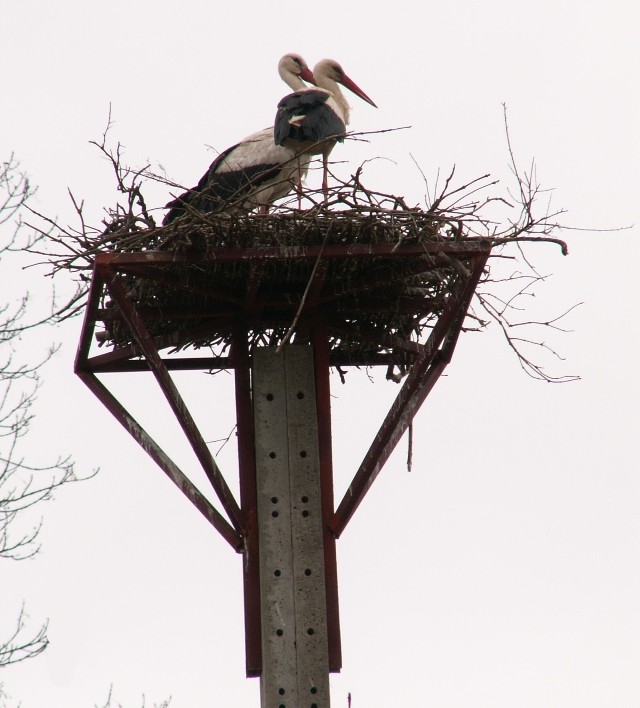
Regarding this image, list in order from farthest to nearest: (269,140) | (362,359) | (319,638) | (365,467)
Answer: (269,140) → (362,359) → (365,467) → (319,638)

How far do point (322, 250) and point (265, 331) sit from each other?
1.03m

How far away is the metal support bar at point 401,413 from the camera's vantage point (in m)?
6.09

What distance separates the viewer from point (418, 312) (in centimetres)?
680

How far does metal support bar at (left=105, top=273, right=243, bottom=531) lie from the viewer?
238 inches

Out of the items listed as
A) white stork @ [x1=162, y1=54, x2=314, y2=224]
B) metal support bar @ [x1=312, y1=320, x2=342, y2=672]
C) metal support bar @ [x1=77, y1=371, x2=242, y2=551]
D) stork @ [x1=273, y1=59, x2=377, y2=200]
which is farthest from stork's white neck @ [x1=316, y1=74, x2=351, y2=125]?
metal support bar @ [x1=77, y1=371, x2=242, y2=551]

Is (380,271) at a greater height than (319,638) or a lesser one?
greater

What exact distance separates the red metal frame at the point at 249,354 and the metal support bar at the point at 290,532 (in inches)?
2.4

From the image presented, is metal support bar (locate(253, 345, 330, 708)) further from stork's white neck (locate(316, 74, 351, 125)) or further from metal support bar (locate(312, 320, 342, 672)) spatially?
stork's white neck (locate(316, 74, 351, 125))

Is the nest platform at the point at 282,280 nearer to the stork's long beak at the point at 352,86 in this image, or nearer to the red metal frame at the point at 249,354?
the red metal frame at the point at 249,354

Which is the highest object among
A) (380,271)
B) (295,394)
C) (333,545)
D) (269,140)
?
(269,140)

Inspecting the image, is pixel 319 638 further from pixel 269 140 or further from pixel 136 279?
pixel 269 140

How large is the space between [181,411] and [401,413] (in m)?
1.05

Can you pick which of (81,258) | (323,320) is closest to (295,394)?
(323,320)

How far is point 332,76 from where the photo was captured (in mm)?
9531
